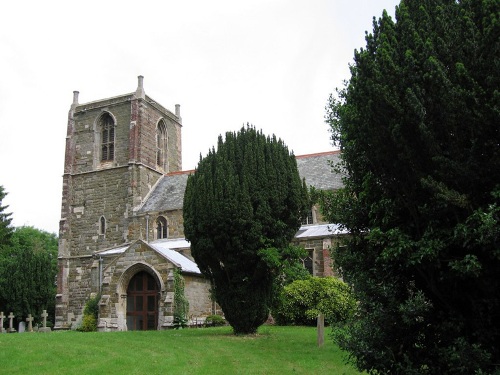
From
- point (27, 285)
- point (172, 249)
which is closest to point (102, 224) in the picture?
point (172, 249)

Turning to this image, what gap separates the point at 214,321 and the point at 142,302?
337cm

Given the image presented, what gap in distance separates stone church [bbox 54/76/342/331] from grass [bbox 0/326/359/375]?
45.1 feet

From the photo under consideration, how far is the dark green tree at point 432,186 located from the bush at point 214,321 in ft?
56.0

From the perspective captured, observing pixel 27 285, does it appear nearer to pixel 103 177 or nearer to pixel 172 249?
pixel 103 177

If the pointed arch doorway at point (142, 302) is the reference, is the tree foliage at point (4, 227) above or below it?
above

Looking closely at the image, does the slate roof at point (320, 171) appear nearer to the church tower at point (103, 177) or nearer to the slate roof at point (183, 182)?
the slate roof at point (183, 182)

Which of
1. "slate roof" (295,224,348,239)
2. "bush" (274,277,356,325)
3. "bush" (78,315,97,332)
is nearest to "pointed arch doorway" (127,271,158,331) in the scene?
"bush" (78,315,97,332)

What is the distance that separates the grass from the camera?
39.0 ft

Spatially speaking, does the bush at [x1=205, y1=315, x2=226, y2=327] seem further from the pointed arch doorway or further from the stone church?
the stone church

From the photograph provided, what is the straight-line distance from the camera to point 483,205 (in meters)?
6.96

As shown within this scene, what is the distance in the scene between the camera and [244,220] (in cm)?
1695

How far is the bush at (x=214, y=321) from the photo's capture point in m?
24.7

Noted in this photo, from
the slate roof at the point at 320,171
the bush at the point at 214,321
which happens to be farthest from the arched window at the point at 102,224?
the bush at the point at 214,321

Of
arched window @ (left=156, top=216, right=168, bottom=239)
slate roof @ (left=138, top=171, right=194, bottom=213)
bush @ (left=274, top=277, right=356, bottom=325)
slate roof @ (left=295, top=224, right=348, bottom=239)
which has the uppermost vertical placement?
slate roof @ (left=138, top=171, right=194, bottom=213)
